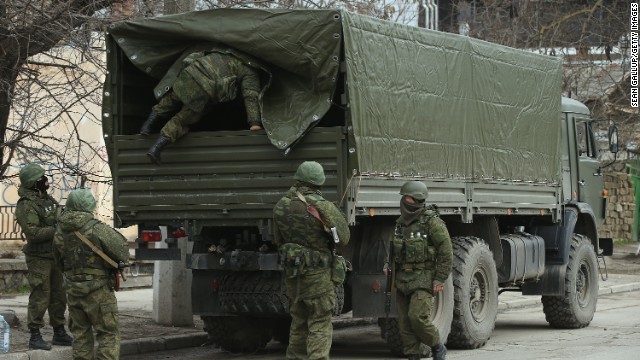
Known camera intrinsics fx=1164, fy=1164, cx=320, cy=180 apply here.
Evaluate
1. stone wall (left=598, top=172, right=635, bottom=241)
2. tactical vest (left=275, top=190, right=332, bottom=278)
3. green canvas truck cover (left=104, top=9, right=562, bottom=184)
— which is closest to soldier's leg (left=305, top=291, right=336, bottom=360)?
tactical vest (left=275, top=190, right=332, bottom=278)

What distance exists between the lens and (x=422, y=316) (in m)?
10.1

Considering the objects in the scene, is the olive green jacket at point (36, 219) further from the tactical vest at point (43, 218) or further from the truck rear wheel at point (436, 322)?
the truck rear wheel at point (436, 322)

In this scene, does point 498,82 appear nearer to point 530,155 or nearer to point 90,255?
point 530,155

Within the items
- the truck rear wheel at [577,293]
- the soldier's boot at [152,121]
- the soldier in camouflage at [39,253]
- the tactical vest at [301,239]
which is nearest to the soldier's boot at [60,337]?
the soldier in camouflage at [39,253]

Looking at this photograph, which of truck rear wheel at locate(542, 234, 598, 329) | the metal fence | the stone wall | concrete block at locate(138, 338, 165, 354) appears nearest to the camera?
concrete block at locate(138, 338, 165, 354)

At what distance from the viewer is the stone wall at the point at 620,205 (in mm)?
30375

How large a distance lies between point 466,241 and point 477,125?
130 cm

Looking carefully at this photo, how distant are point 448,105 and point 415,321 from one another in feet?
9.24

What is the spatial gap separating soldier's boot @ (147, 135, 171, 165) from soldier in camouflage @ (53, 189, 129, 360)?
130 cm

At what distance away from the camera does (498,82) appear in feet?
42.9

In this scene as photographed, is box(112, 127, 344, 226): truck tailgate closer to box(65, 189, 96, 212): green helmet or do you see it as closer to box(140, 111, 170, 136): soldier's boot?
box(140, 111, 170, 136): soldier's boot

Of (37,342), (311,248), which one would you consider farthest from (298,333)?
(37,342)

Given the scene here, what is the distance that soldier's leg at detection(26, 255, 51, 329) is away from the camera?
442 inches

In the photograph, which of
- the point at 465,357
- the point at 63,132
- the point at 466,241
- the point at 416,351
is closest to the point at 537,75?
the point at 466,241
